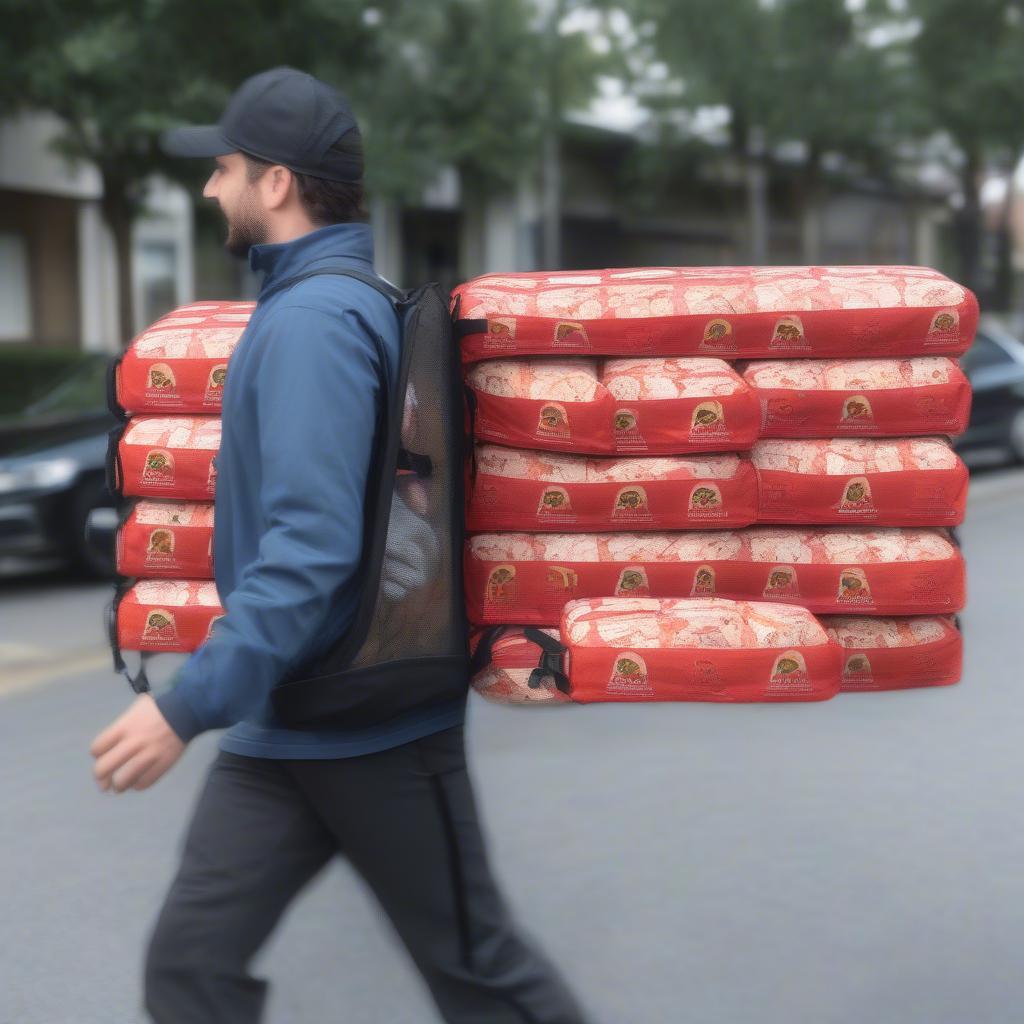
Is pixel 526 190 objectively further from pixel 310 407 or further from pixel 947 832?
pixel 310 407

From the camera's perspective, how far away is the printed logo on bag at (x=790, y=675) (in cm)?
260

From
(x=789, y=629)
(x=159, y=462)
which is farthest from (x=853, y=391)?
(x=159, y=462)

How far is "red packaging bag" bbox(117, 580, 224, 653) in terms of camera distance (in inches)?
113

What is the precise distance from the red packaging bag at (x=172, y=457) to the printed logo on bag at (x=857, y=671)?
1.17 m

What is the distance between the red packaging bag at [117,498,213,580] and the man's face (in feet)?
1.95

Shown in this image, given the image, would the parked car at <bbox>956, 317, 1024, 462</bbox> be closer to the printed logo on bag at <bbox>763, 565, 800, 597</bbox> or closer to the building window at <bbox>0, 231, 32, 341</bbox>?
the printed logo on bag at <bbox>763, 565, 800, 597</bbox>

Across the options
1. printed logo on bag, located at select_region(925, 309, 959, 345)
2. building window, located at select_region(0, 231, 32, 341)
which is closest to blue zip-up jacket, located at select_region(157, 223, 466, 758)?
printed logo on bag, located at select_region(925, 309, 959, 345)

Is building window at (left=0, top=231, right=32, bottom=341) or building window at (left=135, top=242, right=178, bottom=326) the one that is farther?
building window at (left=135, top=242, right=178, bottom=326)

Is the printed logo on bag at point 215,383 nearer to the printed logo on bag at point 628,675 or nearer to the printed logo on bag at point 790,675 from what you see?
the printed logo on bag at point 628,675

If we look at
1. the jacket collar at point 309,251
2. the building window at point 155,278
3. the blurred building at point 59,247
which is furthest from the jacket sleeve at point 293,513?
the building window at point 155,278

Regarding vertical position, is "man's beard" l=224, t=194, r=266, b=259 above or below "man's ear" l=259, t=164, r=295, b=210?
below

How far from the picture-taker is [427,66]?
2830 cm

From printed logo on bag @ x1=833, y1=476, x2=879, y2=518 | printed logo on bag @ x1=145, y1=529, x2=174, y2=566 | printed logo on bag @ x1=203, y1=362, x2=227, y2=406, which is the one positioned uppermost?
printed logo on bag @ x1=203, y1=362, x2=227, y2=406

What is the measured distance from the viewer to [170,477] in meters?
2.92
